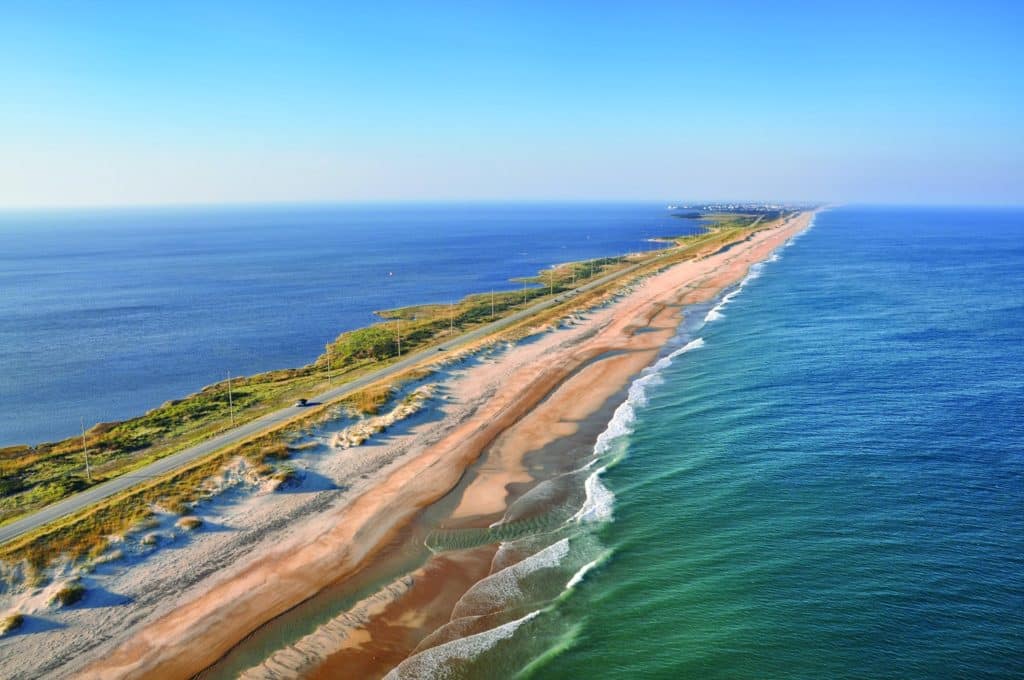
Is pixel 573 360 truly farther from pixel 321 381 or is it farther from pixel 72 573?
pixel 72 573

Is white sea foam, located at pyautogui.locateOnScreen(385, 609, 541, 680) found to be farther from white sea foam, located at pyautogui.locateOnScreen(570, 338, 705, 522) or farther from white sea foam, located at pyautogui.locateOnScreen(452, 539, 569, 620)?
white sea foam, located at pyautogui.locateOnScreen(570, 338, 705, 522)

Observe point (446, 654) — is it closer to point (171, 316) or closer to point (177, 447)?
point (177, 447)

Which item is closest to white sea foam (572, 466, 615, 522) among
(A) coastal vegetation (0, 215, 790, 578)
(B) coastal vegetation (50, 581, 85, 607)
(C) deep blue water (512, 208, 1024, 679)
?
(C) deep blue water (512, 208, 1024, 679)

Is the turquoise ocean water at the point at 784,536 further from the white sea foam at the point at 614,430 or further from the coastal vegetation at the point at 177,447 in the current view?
the coastal vegetation at the point at 177,447

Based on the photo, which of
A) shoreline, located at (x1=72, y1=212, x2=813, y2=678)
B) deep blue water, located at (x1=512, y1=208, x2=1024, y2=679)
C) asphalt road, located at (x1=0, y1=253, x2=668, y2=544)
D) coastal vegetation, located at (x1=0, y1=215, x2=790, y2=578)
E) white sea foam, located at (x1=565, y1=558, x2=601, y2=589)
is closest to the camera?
deep blue water, located at (x1=512, y1=208, x2=1024, y2=679)

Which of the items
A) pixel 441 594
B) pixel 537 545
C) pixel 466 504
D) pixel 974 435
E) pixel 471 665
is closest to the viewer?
pixel 471 665

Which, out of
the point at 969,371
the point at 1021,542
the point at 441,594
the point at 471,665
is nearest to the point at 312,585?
the point at 441,594

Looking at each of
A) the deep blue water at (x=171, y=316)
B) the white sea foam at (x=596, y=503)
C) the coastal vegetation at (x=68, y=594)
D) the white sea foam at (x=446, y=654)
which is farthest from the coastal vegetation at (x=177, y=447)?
the white sea foam at (x=596, y=503)
